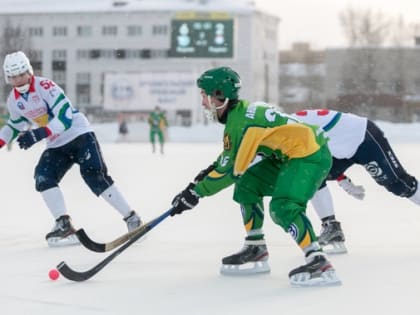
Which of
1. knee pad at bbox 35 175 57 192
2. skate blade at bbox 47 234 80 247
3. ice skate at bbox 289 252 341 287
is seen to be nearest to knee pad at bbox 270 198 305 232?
ice skate at bbox 289 252 341 287

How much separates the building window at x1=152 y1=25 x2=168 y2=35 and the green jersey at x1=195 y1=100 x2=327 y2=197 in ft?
225

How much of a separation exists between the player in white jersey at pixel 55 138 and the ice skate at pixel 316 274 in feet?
6.32

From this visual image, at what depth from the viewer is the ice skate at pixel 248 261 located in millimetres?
4488

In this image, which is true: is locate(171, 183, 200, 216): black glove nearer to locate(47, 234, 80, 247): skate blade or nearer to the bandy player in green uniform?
the bandy player in green uniform

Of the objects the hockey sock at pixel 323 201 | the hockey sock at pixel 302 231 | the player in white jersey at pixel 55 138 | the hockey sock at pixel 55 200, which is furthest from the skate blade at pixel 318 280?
the hockey sock at pixel 55 200

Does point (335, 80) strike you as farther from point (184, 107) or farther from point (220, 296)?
point (220, 296)

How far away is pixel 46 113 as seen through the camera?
558 centimetres

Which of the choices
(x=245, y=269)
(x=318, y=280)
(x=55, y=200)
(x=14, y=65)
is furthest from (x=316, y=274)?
(x=14, y=65)

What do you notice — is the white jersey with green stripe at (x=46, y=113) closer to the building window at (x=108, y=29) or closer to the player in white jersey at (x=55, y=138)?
the player in white jersey at (x=55, y=138)

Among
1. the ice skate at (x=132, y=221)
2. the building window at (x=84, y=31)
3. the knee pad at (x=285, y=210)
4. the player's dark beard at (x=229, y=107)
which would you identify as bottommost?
the building window at (x=84, y=31)

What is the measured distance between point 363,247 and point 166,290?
5.76ft

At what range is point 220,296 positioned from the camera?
3.93 meters

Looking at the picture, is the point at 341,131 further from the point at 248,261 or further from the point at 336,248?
the point at 248,261

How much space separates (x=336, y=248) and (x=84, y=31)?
70182mm
